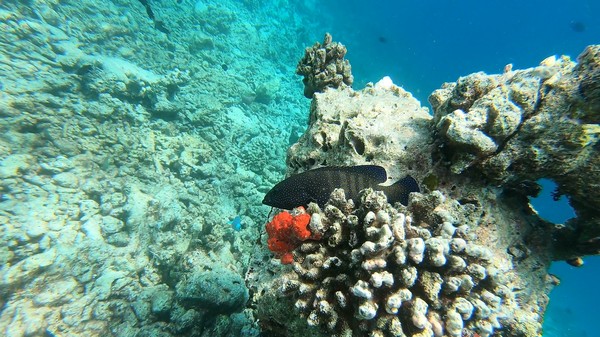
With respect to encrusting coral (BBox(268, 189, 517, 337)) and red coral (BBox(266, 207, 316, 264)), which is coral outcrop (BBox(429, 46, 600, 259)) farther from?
red coral (BBox(266, 207, 316, 264))

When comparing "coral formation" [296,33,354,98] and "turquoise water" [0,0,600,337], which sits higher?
"coral formation" [296,33,354,98]

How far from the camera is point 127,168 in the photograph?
802 centimetres

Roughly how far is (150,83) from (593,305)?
52.5 meters

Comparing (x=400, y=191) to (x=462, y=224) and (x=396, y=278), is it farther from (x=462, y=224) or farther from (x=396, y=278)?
(x=396, y=278)

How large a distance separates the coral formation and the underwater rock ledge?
8.35 feet

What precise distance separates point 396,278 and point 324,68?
4647 mm

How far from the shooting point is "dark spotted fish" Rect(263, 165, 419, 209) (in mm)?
2934

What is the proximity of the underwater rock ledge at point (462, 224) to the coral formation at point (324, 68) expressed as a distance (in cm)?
255

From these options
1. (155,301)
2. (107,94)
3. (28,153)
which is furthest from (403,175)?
(107,94)

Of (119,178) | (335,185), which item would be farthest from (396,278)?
Answer: (119,178)

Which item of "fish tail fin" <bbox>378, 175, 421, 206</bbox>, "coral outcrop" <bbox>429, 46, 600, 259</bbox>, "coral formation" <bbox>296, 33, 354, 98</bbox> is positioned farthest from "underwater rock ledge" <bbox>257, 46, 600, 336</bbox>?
"coral formation" <bbox>296, 33, 354, 98</bbox>

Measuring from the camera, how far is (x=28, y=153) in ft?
22.6

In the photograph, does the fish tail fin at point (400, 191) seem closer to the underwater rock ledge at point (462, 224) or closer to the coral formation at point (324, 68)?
the underwater rock ledge at point (462, 224)

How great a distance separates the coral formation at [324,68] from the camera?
574 cm
